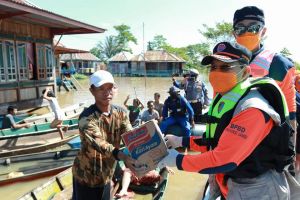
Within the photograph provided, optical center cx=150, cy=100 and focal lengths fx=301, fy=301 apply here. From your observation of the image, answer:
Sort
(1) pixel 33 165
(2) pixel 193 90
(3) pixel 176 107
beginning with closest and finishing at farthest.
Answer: (1) pixel 33 165 → (3) pixel 176 107 → (2) pixel 193 90

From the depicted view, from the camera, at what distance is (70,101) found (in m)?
24.8

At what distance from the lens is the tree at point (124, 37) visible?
79.0m

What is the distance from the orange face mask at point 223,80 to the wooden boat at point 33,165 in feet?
19.9

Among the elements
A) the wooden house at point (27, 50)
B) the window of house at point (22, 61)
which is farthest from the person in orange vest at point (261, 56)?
the window of house at point (22, 61)

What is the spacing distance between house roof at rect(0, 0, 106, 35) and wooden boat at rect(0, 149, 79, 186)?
5.18 meters

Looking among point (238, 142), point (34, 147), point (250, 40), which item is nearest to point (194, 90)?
point (34, 147)

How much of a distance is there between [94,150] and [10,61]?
38.7 feet

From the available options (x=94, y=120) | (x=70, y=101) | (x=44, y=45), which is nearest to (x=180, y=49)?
(x=70, y=101)

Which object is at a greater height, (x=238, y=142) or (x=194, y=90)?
(x=238, y=142)

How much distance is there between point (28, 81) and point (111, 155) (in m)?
12.4

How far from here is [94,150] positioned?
2.92 meters

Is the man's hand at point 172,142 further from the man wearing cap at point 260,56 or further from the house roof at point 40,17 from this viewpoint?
the house roof at point 40,17

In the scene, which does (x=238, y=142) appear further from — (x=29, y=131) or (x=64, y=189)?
(x=29, y=131)

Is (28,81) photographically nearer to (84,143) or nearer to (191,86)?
(191,86)
